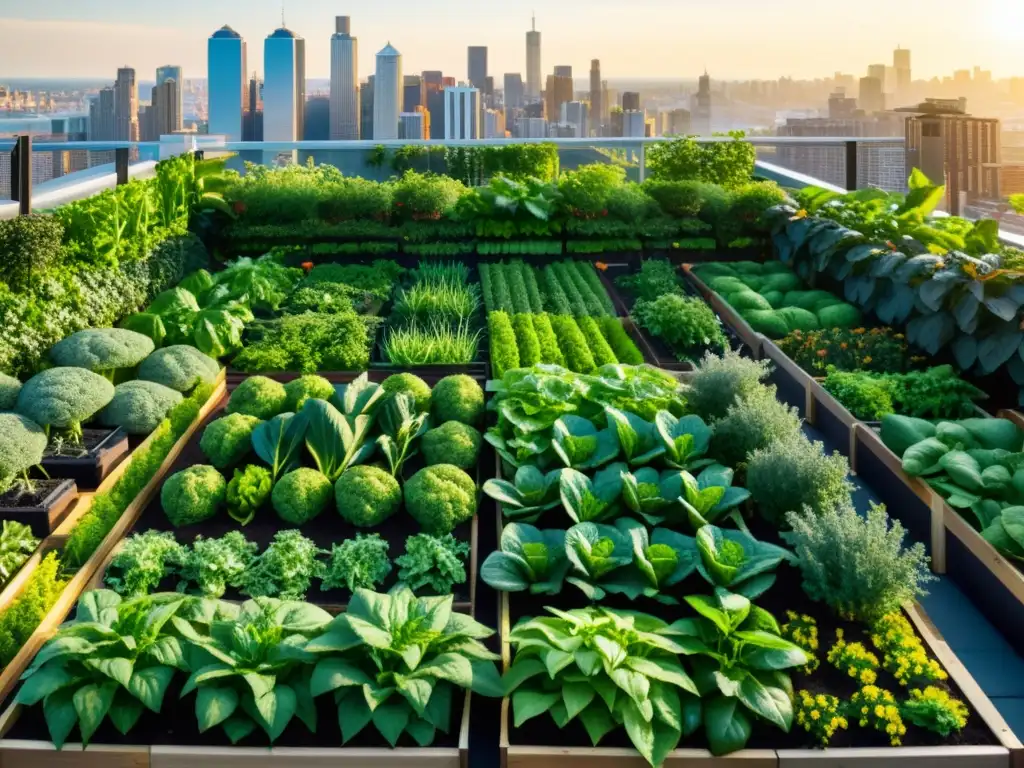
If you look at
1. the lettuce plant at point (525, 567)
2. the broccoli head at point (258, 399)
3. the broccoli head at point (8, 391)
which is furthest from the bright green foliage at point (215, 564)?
the broccoli head at point (8, 391)

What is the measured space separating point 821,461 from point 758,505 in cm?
36

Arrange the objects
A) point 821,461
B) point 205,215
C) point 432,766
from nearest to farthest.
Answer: point 432,766
point 821,461
point 205,215

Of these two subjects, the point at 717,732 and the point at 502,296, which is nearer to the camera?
the point at 717,732

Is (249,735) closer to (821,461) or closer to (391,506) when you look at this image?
(391,506)

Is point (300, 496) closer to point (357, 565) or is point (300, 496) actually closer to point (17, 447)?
point (357, 565)

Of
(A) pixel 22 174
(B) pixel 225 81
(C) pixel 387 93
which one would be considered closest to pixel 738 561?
(A) pixel 22 174

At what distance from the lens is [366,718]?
9.66ft

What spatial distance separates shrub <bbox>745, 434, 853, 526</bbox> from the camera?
13.0ft

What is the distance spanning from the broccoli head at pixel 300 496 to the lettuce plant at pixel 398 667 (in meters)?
0.92

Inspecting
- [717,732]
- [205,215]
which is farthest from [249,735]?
[205,215]

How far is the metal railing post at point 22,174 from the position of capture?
6.72 meters

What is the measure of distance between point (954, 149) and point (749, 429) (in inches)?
274

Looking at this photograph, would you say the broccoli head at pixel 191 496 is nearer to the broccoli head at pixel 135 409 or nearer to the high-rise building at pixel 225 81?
the broccoli head at pixel 135 409

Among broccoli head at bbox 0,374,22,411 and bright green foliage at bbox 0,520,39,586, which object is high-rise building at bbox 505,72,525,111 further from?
bright green foliage at bbox 0,520,39,586
